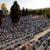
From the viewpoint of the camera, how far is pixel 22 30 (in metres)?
2.08

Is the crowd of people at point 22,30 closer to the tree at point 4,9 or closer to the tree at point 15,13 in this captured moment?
the tree at point 15,13

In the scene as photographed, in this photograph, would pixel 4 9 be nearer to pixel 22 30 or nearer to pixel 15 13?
pixel 15 13

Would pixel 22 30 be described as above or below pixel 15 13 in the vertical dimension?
below

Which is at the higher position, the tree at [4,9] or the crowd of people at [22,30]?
the tree at [4,9]

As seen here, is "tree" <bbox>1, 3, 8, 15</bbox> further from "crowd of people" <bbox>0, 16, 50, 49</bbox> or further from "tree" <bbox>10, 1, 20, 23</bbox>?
"crowd of people" <bbox>0, 16, 50, 49</bbox>

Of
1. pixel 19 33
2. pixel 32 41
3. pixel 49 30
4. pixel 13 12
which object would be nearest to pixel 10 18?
pixel 13 12

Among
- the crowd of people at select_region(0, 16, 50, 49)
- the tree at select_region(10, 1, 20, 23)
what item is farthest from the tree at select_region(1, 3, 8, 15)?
the crowd of people at select_region(0, 16, 50, 49)

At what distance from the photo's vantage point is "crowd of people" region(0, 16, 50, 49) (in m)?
1.93

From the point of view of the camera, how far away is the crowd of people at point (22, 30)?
1929 millimetres

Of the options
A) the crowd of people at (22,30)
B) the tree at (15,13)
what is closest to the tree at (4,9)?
the tree at (15,13)

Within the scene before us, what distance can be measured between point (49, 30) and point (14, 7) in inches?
23.6

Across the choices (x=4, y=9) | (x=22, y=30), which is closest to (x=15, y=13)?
(x=4, y=9)

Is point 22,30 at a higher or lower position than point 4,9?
lower

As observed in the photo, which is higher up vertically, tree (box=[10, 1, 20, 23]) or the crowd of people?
tree (box=[10, 1, 20, 23])
